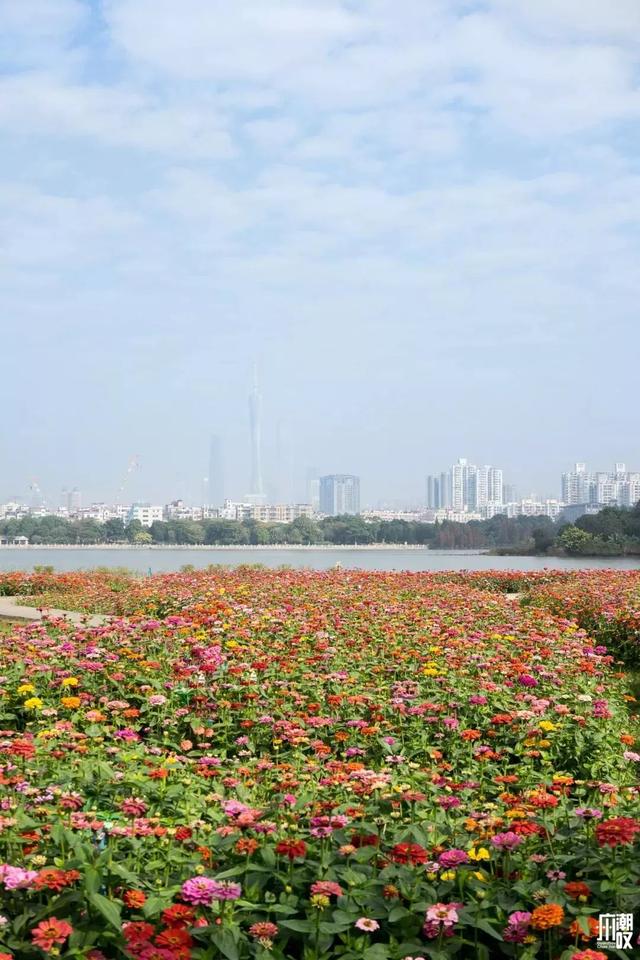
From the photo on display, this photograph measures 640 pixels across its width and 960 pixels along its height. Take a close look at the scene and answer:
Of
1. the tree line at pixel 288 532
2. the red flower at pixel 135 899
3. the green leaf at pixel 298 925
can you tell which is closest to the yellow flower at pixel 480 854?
the green leaf at pixel 298 925

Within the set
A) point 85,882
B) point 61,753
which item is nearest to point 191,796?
point 61,753

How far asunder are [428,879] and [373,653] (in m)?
3.78

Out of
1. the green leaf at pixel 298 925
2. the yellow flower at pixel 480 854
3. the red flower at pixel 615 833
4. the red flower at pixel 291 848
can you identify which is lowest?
the green leaf at pixel 298 925

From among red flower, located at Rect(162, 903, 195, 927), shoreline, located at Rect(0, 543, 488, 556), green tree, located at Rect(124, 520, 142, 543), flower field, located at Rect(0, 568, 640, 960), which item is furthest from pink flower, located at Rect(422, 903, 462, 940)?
green tree, located at Rect(124, 520, 142, 543)

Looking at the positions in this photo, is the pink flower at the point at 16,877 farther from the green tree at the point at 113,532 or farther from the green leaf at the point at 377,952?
the green tree at the point at 113,532

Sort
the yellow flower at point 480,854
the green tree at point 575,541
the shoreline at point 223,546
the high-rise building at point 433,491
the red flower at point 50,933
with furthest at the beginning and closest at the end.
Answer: the high-rise building at point 433,491 → the shoreline at point 223,546 → the green tree at point 575,541 → the yellow flower at point 480,854 → the red flower at point 50,933

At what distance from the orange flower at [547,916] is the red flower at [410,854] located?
16.3 inches

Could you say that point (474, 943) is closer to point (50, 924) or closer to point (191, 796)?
point (50, 924)

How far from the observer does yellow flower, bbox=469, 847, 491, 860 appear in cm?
270

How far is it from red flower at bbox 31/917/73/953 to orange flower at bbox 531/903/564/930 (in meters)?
1.09

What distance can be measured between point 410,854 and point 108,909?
81 cm

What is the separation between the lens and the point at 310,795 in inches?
130

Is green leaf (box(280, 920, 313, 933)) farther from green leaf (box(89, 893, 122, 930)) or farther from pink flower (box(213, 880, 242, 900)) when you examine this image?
green leaf (box(89, 893, 122, 930))

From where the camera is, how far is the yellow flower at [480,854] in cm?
270
